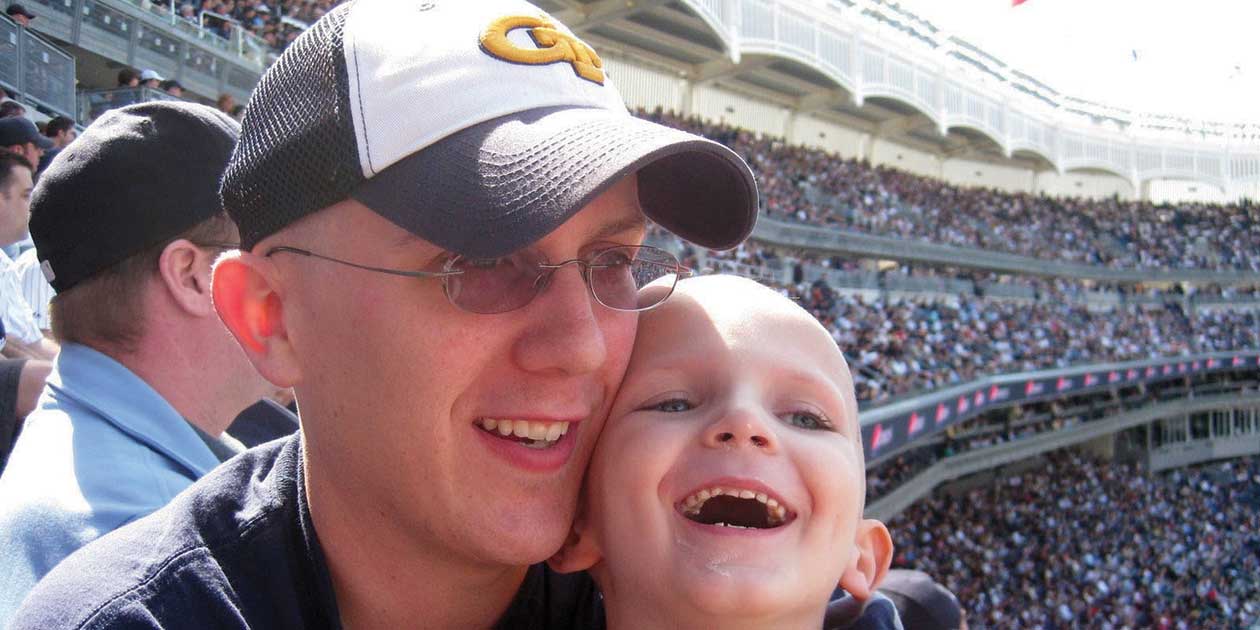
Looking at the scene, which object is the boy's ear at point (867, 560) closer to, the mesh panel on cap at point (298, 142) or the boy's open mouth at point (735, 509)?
the boy's open mouth at point (735, 509)

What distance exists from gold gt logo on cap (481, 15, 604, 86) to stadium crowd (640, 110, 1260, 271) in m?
23.0

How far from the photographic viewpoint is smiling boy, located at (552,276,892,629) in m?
1.60

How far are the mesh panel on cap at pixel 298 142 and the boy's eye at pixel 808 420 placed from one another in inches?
33.9

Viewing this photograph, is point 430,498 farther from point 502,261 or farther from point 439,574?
point 502,261

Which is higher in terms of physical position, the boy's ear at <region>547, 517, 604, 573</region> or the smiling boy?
the smiling boy

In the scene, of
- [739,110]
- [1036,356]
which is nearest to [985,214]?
[1036,356]

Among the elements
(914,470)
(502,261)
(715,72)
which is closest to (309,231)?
(502,261)

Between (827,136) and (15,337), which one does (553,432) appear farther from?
(827,136)

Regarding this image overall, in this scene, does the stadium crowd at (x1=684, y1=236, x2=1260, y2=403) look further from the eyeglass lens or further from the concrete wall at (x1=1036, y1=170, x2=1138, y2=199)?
the eyeglass lens

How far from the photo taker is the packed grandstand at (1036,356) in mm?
23141

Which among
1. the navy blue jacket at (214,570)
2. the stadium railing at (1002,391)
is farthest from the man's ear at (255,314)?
the stadium railing at (1002,391)

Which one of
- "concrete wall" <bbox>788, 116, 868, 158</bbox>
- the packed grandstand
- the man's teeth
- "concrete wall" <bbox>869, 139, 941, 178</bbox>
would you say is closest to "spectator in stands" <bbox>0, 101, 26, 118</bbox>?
the man's teeth

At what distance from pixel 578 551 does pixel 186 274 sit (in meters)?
1.29

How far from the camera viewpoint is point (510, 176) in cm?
142
